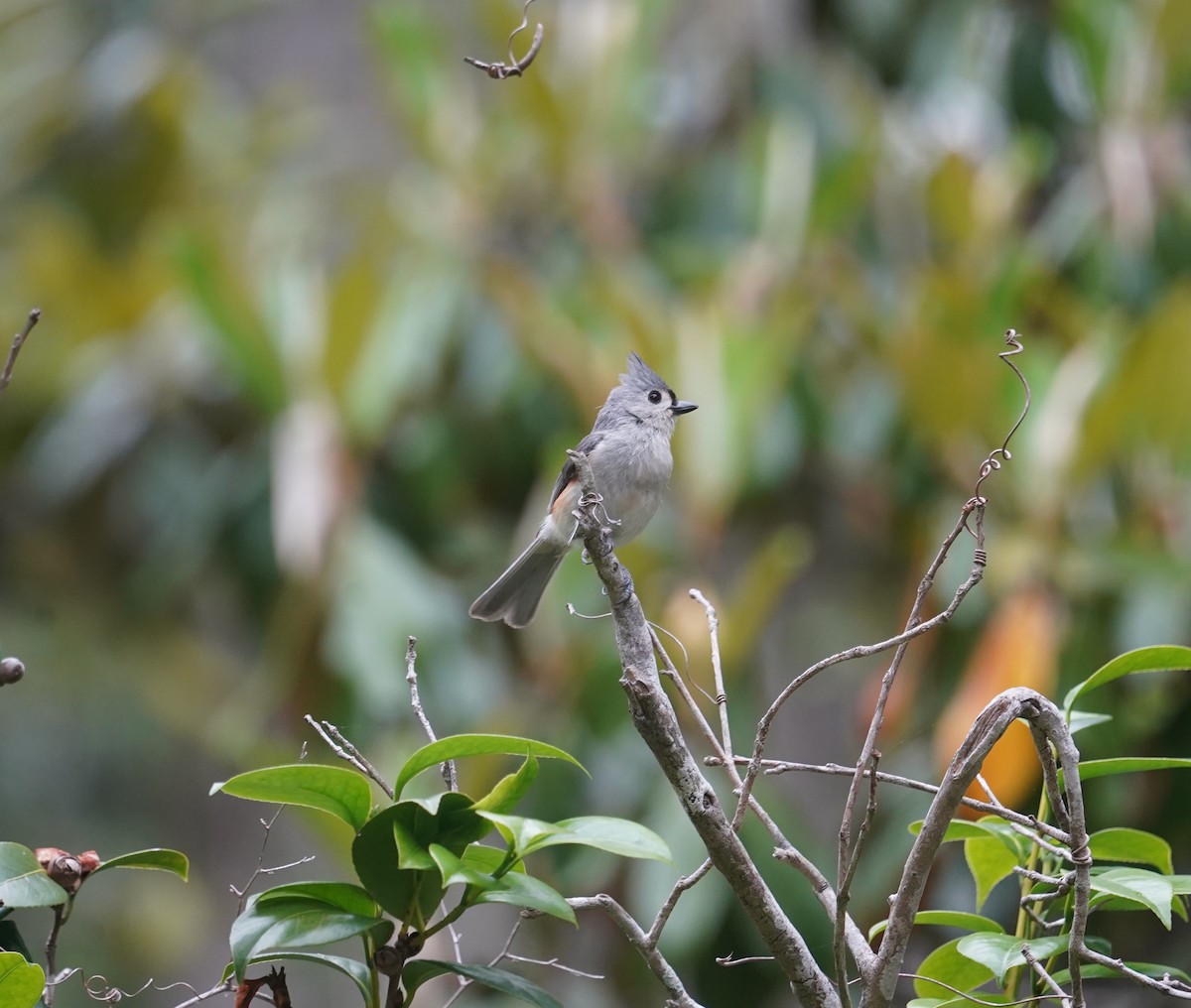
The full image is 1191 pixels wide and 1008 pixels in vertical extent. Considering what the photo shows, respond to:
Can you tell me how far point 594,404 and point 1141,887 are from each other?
3049 millimetres

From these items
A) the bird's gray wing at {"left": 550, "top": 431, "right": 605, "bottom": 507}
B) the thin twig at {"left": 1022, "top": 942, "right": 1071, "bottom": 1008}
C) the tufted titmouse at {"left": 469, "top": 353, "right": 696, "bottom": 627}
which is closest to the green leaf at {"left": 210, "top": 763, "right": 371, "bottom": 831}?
the thin twig at {"left": 1022, "top": 942, "right": 1071, "bottom": 1008}

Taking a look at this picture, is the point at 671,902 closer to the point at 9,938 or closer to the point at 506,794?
the point at 506,794

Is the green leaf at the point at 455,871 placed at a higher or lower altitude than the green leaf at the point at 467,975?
higher

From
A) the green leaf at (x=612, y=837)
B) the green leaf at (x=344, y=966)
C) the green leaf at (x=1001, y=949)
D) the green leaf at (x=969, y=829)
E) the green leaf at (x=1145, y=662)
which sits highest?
the green leaf at (x=1145, y=662)

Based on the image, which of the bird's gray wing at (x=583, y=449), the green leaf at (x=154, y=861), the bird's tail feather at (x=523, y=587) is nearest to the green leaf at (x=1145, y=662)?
the green leaf at (x=154, y=861)

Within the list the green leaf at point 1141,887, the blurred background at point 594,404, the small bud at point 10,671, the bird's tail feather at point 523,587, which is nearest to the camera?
the green leaf at point 1141,887

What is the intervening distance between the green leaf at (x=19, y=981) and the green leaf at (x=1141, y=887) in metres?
0.91

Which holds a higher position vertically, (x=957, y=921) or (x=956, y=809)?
(x=956, y=809)

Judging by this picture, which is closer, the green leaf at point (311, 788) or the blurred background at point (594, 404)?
the green leaf at point (311, 788)

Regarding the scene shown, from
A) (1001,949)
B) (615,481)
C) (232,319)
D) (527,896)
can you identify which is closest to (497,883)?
(527,896)

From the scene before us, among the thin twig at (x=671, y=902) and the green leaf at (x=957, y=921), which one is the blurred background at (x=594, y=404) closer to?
the green leaf at (x=957, y=921)

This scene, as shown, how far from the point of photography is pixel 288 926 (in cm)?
116

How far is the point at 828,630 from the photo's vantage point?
5.05 meters

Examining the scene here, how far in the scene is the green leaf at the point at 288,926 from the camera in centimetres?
113
